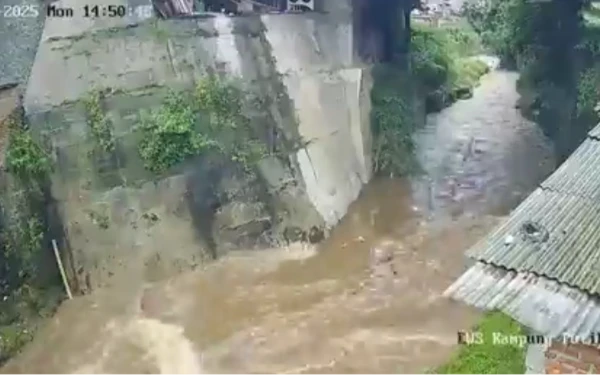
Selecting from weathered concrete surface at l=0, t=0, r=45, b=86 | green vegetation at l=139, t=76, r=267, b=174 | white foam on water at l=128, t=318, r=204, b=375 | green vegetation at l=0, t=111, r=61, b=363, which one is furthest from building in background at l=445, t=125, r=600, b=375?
weathered concrete surface at l=0, t=0, r=45, b=86

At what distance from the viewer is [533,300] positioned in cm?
349

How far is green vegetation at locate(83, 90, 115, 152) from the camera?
8.93m

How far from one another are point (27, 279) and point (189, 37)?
374 centimetres

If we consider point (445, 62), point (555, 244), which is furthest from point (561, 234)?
point (445, 62)

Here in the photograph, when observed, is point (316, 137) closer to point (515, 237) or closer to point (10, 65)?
point (10, 65)

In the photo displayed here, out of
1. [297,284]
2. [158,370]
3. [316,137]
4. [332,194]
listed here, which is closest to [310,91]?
[316,137]

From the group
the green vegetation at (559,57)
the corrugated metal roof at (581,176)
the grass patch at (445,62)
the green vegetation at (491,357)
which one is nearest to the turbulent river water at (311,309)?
the green vegetation at (491,357)

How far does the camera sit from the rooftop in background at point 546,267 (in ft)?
11.2

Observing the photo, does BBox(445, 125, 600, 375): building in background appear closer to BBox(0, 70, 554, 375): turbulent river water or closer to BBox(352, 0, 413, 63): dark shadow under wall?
BBox(0, 70, 554, 375): turbulent river water

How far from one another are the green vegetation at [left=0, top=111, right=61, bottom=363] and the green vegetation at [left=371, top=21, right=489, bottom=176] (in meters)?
5.47

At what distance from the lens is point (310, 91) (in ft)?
36.4

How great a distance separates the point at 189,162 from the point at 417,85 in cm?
603

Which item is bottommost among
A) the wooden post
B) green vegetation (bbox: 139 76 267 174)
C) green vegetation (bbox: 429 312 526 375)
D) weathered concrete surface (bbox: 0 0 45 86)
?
green vegetation (bbox: 429 312 526 375)

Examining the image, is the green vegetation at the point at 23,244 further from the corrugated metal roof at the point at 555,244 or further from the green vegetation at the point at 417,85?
the green vegetation at the point at 417,85
